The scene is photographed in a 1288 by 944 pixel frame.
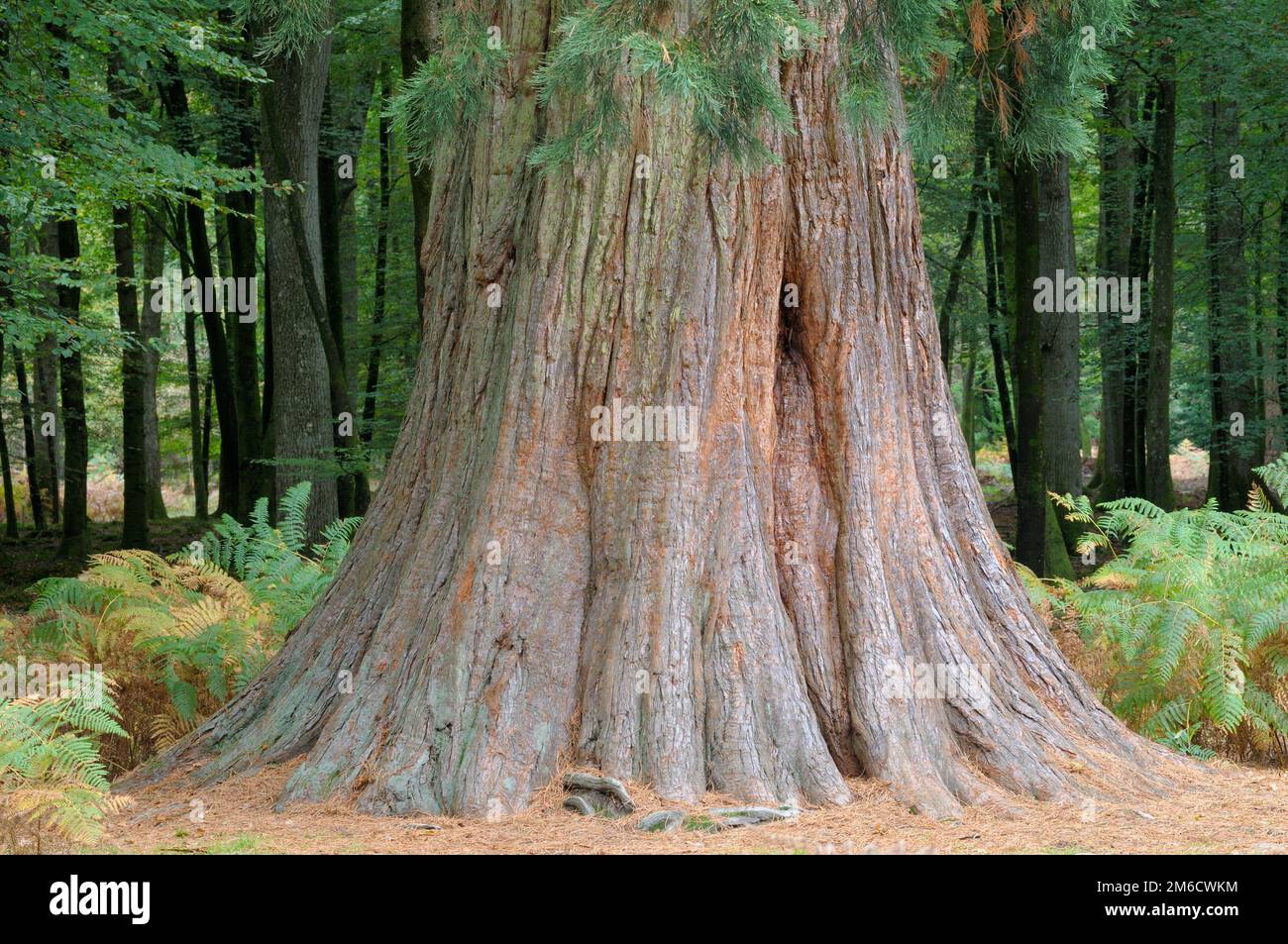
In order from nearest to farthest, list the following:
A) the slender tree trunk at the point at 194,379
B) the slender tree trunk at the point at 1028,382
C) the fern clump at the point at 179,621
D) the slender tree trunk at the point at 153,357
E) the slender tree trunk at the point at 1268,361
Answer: the fern clump at the point at 179,621 → the slender tree trunk at the point at 1028,382 → the slender tree trunk at the point at 1268,361 → the slender tree trunk at the point at 194,379 → the slender tree trunk at the point at 153,357

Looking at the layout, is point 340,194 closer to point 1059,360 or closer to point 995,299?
point 995,299

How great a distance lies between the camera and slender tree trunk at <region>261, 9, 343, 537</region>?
12680 millimetres

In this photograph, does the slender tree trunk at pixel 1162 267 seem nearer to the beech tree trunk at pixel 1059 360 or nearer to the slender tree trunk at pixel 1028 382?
the beech tree trunk at pixel 1059 360

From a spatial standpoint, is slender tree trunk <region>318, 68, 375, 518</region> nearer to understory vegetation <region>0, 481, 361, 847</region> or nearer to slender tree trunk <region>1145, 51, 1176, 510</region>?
understory vegetation <region>0, 481, 361, 847</region>

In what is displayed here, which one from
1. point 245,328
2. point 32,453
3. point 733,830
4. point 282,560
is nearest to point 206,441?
point 32,453

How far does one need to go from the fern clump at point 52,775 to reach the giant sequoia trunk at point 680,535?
0.75 metres

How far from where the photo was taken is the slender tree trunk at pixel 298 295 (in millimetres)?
12680

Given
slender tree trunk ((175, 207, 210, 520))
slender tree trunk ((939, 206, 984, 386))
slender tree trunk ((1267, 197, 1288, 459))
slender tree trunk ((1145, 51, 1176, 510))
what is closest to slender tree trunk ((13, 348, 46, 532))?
slender tree trunk ((175, 207, 210, 520))

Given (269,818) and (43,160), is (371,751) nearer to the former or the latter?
(269,818)

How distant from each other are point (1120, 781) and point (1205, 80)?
41.9ft

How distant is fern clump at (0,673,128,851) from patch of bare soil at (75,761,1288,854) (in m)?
0.18

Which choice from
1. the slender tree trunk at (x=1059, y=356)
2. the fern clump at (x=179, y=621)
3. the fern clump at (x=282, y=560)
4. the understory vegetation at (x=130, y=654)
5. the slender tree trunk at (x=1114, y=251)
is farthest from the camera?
the slender tree trunk at (x=1114, y=251)

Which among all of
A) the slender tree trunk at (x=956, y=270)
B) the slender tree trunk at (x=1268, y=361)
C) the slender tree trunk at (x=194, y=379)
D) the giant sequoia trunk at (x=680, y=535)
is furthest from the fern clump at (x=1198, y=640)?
the slender tree trunk at (x=194, y=379)

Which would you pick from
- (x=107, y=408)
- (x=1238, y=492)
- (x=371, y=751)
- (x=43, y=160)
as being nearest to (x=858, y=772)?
Answer: (x=371, y=751)
